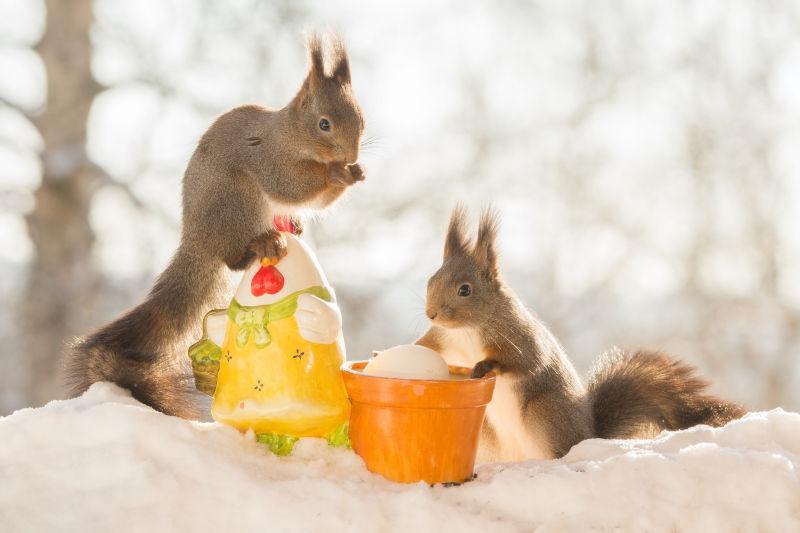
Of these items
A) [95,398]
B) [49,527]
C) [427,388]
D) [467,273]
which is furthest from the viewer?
[467,273]

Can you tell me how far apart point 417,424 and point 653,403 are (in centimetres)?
48

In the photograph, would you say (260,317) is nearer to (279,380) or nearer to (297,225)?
(279,380)

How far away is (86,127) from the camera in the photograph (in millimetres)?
2676

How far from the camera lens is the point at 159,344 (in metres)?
1.09

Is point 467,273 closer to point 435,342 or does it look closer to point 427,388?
point 435,342

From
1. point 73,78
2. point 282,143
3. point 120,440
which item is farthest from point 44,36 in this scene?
point 120,440

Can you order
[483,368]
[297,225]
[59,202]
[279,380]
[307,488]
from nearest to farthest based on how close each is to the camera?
[307,488] < [279,380] < [483,368] < [297,225] < [59,202]

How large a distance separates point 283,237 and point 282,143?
0.15 metres

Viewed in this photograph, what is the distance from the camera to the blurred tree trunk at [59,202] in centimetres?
260

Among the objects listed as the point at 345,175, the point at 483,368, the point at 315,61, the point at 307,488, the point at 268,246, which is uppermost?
the point at 315,61

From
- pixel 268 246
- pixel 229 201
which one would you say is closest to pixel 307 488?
pixel 268 246

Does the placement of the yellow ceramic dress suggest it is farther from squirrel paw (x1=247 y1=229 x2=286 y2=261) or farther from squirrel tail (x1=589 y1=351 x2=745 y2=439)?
squirrel tail (x1=589 y1=351 x2=745 y2=439)

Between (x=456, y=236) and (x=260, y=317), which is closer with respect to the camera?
(x=260, y=317)

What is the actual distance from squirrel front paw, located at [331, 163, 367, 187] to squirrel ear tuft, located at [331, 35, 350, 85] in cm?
12
